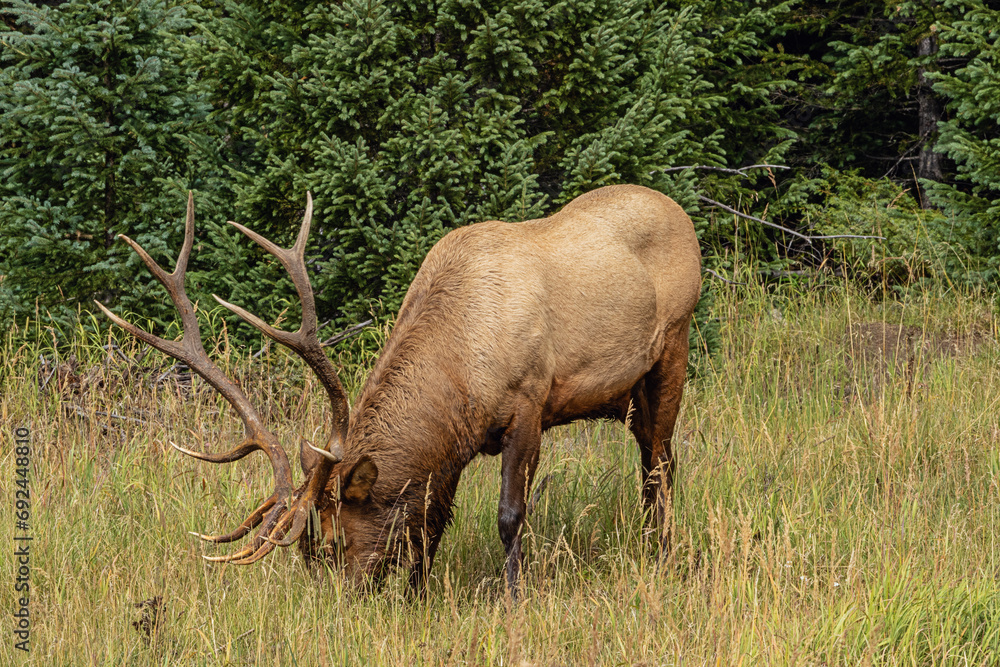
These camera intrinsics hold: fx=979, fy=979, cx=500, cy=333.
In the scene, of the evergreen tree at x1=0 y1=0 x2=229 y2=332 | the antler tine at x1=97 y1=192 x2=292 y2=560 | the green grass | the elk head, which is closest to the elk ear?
the elk head

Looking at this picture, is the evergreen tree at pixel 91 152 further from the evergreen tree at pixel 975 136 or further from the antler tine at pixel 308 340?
the evergreen tree at pixel 975 136

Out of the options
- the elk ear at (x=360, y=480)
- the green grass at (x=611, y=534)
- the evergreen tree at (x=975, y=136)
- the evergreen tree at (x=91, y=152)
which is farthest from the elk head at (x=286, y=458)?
the evergreen tree at (x=975, y=136)

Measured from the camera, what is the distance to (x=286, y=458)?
373 centimetres

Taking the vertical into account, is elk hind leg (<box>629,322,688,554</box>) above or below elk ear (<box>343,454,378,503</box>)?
below

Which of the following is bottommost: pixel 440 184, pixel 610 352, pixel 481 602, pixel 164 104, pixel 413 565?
pixel 481 602

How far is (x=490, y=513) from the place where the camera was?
469 centimetres

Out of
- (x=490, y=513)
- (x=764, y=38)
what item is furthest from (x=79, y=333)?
(x=764, y=38)

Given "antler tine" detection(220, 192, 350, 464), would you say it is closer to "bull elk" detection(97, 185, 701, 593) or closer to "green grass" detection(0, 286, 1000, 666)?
"bull elk" detection(97, 185, 701, 593)

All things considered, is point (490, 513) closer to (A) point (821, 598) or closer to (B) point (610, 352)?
(B) point (610, 352)

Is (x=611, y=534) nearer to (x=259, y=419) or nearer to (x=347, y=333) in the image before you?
(x=259, y=419)

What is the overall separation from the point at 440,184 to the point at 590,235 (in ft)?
5.81

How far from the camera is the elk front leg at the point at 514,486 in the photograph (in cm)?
402

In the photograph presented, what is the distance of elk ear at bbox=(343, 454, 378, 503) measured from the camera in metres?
3.59

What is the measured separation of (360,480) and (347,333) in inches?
109
